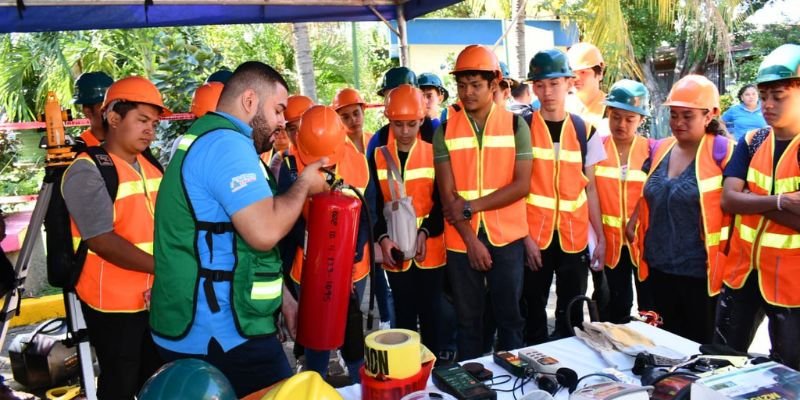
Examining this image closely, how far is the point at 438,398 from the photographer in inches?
61.6

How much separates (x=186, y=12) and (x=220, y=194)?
375cm

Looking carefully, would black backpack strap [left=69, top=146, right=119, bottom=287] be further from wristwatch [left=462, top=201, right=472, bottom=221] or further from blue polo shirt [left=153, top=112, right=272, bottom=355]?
wristwatch [left=462, top=201, right=472, bottom=221]

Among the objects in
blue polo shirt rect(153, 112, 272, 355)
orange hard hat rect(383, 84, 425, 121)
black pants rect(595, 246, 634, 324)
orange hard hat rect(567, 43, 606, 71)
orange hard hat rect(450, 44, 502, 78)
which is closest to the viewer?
blue polo shirt rect(153, 112, 272, 355)

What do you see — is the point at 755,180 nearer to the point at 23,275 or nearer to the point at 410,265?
the point at 410,265

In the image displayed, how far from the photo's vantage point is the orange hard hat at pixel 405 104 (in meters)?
3.64

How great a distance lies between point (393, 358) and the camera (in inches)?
67.0

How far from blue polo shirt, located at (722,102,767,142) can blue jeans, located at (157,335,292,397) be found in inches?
293

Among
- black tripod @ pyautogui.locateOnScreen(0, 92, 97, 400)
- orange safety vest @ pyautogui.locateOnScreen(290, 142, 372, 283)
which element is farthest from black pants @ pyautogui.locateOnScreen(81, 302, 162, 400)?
orange safety vest @ pyautogui.locateOnScreen(290, 142, 372, 283)

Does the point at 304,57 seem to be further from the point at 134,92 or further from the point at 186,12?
the point at 134,92

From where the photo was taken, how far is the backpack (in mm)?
2777

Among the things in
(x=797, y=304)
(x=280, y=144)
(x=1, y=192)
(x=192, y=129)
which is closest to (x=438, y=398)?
(x=192, y=129)

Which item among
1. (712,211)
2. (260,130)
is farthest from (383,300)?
(260,130)

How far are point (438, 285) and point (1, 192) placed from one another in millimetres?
7556

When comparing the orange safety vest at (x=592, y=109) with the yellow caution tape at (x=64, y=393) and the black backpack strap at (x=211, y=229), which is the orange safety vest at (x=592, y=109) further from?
the yellow caution tape at (x=64, y=393)
